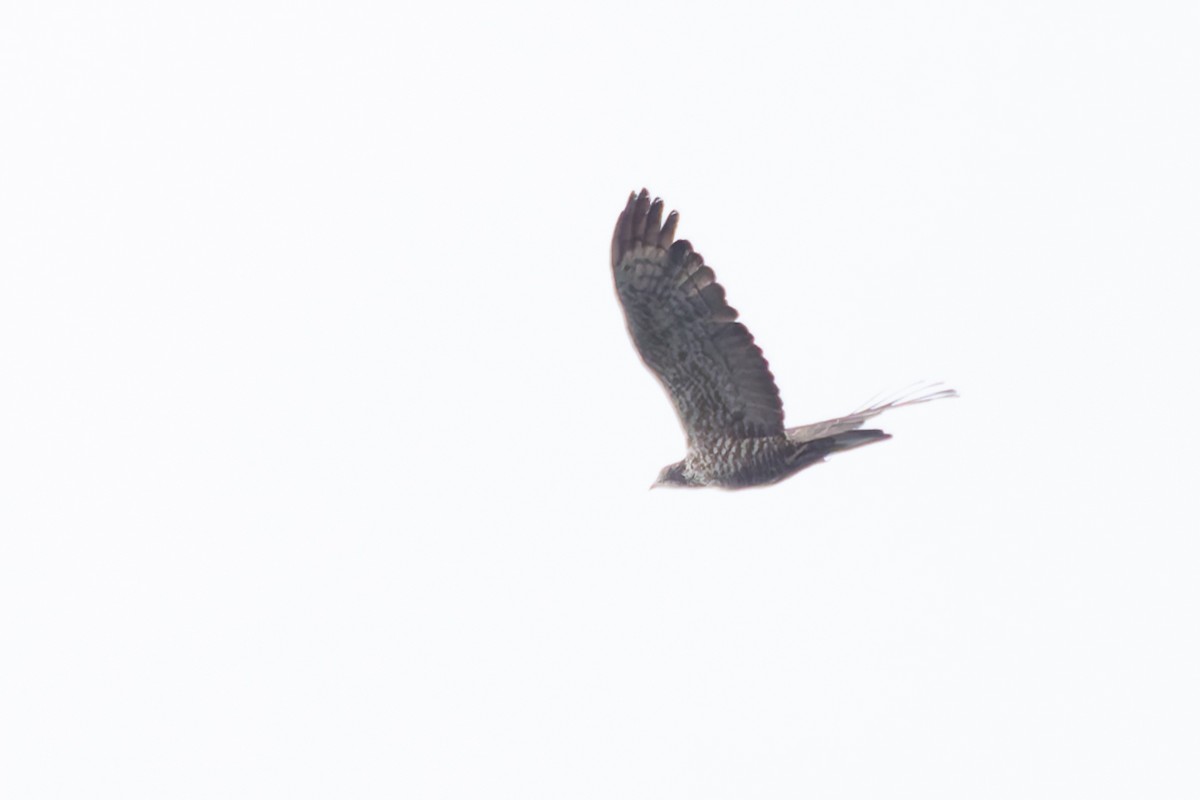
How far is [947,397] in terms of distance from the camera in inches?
474

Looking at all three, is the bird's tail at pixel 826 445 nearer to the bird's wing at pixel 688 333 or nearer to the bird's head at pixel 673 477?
the bird's wing at pixel 688 333

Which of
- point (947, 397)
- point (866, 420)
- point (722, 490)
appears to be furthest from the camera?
point (722, 490)

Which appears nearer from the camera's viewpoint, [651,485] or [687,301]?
[687,301]

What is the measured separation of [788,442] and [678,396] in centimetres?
84

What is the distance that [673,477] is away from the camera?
14.0 m

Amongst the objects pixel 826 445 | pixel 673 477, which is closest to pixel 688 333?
pixel 826 445

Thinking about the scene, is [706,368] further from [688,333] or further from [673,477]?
[673,477]

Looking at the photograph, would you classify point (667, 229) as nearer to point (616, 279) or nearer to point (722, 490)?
point (616, 279)

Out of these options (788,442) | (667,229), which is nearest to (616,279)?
(667,229)

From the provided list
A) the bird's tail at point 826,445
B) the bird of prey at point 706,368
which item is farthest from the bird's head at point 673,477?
the bird's tail at point 826,445

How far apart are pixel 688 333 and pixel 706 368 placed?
359mm

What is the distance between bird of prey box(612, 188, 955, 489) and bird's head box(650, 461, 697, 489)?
51 mm

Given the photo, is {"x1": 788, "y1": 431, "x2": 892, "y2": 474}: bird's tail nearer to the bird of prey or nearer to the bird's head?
the bird of prey

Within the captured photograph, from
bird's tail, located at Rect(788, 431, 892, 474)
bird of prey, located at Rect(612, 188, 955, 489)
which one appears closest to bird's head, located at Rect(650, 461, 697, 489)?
bird of prey, located at Rect(612, 188, 955, 489)
